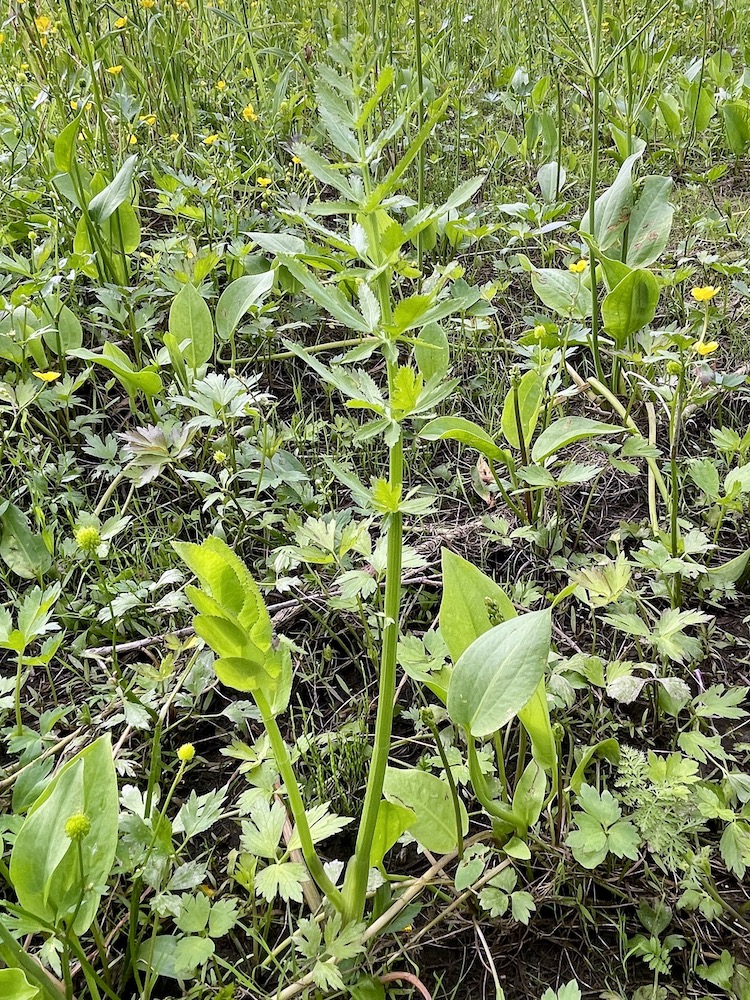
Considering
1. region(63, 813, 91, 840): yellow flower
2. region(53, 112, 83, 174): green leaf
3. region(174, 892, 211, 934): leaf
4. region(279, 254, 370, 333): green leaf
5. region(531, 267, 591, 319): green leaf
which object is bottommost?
region(174, 892, 211, 934): leaf

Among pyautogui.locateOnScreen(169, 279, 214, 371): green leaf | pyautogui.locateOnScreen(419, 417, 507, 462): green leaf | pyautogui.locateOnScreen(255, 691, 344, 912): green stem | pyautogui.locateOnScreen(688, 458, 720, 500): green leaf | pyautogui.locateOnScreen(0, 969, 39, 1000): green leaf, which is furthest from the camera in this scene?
pyautogui.locateOnScreen(169, 279, 214, 371): green leaf

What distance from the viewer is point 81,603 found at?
1.47 metres

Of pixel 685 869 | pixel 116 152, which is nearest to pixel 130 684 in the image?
pixel 685 869

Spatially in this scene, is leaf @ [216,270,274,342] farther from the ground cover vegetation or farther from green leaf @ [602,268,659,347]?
green leaf @ [602,268,659,347]

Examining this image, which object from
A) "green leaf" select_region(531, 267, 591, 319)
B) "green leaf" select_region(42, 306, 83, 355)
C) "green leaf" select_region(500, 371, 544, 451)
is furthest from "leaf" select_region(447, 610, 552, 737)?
"green leaf" select_region(42, 306, 83, 355)

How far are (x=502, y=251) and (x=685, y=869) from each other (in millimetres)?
1660

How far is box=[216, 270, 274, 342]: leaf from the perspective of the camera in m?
1.89

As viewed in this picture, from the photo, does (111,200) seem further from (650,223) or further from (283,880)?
(283,880)

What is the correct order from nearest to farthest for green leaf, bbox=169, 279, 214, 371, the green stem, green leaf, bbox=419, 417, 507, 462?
the green stem < green leaf, bbox=419, 417, 507, 462 < green leaf, bbox=169, 279, 214, 371

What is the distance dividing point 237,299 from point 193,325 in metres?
0.16

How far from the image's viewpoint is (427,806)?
3.43 feet

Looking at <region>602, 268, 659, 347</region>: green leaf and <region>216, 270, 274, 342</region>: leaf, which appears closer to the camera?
<region>602, 268, 659, 347</region>: green leaf

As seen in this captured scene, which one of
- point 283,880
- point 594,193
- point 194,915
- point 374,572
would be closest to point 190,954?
point 194,915

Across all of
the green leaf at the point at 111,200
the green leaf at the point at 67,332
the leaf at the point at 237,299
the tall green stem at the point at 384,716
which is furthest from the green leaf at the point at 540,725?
the green leaf at the point at 111,200
